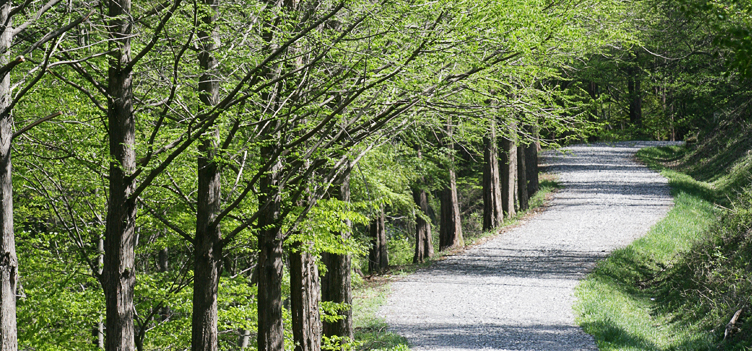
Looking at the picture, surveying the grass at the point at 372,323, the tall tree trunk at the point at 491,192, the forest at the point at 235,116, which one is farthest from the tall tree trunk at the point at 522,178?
A: the forest at the point at 235,116

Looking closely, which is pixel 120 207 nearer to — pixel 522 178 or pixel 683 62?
pixel 683 62

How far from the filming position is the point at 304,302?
7.48m

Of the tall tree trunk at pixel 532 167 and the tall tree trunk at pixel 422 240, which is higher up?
the tall tree trunk at pixel 532 167

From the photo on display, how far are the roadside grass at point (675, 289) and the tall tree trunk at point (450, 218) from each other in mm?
4433

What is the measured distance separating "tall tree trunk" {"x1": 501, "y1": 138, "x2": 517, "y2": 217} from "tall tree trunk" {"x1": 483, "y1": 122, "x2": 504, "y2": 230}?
466mm

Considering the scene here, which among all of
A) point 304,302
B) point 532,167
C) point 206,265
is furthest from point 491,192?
point 206,265

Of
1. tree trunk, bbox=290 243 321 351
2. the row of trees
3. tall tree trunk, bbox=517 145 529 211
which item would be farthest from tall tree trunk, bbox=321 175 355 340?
tall tree trunk, bbox=517 145 529 211

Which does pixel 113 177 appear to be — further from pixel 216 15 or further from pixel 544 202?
pixel 544 202

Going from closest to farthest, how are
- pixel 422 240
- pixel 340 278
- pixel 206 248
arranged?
1. pixel 206 248
2. pixel 340 278
3. pixel 422 240

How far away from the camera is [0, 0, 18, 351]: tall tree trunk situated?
16.7 feet

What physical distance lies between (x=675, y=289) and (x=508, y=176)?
29.7ft

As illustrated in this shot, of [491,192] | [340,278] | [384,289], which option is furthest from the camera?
[491,192]

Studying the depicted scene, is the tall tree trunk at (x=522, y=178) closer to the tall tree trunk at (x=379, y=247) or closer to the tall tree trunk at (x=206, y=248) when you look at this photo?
the tall tree trunk at (x=379, y=247)

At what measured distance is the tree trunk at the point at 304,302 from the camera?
748 centimetres
